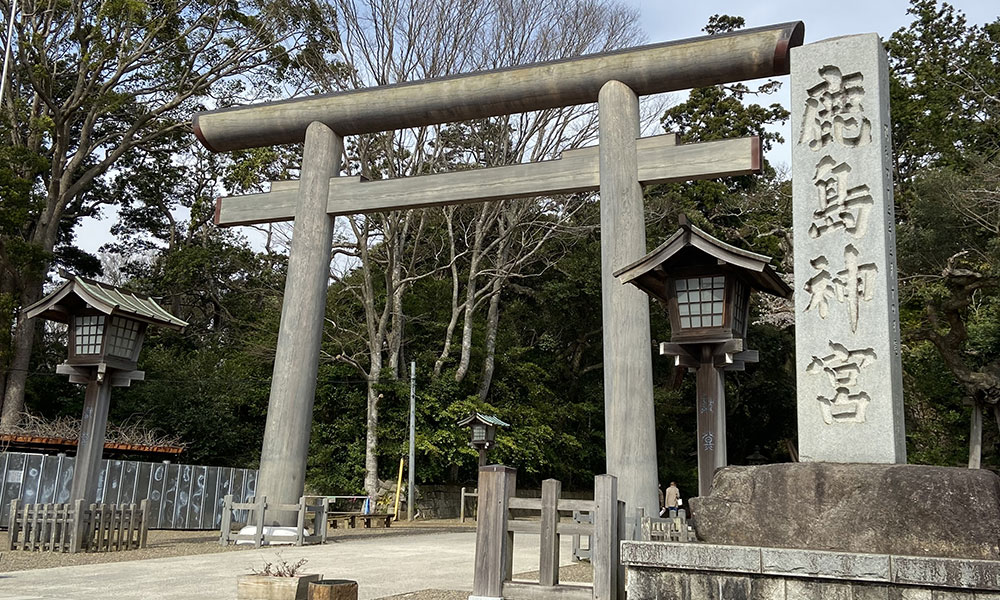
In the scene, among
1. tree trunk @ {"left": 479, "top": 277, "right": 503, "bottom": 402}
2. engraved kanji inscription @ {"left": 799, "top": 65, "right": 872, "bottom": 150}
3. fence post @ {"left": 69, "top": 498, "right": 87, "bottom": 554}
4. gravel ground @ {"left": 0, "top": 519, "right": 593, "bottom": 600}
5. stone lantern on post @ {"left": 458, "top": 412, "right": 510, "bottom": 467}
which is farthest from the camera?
tree trunk @ {"left": 479, "top": 277, "right": 503, "bottom": 402}

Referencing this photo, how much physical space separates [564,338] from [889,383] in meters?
23.5

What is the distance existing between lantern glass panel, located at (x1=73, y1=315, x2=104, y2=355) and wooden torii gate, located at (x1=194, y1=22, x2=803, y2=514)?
247 centimetres

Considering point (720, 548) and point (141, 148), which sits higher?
point (141, 148)

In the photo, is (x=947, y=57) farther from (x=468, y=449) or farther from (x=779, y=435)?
(x=468, y=449)

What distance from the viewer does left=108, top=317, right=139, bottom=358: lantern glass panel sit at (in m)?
11.2

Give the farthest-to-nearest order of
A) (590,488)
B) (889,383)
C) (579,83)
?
1. (590,488)
2. (579,83)
3. (889,383)

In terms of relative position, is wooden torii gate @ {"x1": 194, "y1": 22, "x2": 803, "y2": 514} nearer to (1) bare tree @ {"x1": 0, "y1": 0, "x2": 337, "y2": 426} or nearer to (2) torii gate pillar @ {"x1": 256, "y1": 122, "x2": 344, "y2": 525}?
(2) torii gate pillar @ {"x1": 256, "y1": 122, "x2": 344, "y2": 525}

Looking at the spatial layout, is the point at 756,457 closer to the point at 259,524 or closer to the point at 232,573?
the point at 259,524

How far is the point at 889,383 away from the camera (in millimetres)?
4879

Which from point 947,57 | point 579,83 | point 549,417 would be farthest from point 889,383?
point 947,57

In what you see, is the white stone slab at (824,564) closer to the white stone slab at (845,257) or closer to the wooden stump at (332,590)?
the white stone slab at (845,257)

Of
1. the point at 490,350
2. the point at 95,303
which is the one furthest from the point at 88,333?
the point at 490,350

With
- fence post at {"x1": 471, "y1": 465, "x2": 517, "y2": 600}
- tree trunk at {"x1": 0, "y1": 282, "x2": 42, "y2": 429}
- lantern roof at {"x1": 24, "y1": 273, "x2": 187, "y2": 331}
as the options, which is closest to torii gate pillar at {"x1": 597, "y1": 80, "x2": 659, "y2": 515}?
fence post at {"x1": 471, "y1": 465, "x2": 517, "y2": 600}

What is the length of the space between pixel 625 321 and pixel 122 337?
716 centimetres
